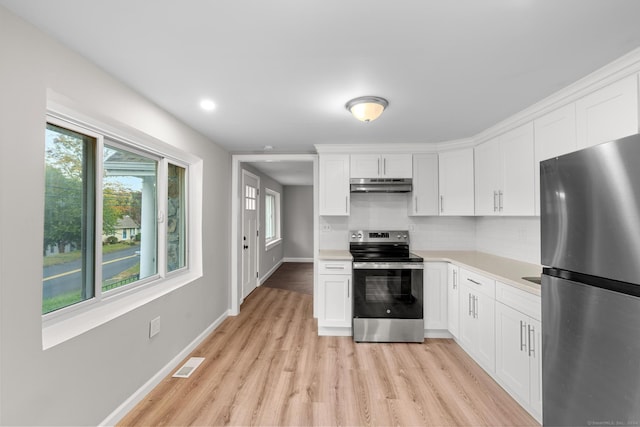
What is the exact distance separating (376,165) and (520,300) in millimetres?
2125

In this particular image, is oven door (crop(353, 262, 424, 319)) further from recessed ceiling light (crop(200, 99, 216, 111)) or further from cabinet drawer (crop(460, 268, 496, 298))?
recessed ceiling light (crop(200, 99, 216, 111))

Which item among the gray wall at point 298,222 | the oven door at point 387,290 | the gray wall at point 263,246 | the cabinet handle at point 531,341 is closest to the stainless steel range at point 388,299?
the oven door at point 387,290

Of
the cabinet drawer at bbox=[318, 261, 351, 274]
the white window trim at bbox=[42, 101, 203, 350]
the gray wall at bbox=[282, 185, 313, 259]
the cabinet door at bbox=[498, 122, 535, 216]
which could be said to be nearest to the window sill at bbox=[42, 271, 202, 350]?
the white window trim at bbox=[42, 101, 203, 350]

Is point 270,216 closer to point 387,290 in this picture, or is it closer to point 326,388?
point 387,290

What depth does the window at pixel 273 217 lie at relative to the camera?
288 inches

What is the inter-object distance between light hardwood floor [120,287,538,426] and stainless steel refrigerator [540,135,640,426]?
36.0 inches

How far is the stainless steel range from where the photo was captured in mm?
3197

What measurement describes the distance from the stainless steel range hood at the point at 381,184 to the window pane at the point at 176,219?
198cm

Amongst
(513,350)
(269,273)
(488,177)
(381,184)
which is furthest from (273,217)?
(513,350)

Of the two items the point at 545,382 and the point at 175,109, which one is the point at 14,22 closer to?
the point at 175,109

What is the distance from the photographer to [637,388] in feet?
3.19

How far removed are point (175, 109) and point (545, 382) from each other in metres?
3.05

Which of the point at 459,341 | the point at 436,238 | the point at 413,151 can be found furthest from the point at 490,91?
the point at 459,341

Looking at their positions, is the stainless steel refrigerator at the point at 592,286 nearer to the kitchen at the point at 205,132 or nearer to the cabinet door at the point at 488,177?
the kitchen at the point at 205,132
